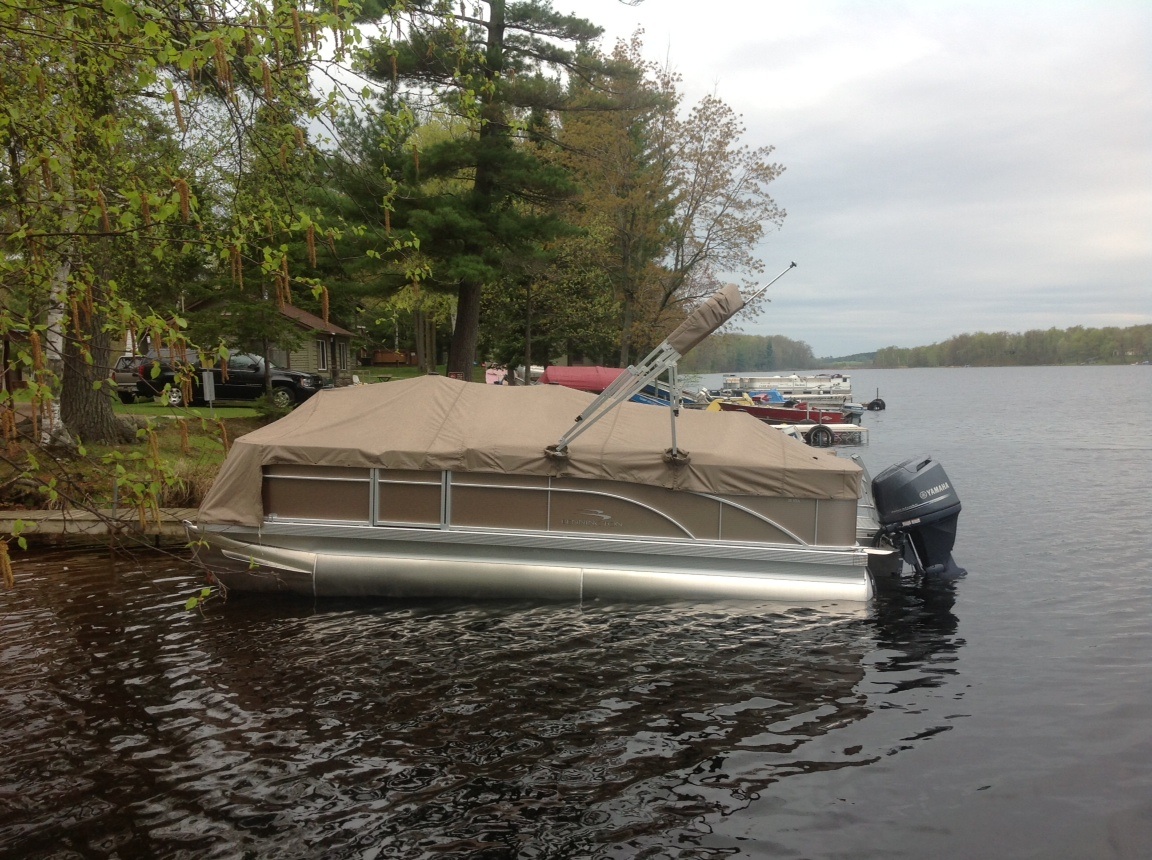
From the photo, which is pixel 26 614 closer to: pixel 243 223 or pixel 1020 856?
pixel 243 223

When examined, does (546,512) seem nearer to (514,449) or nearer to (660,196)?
(514,449)

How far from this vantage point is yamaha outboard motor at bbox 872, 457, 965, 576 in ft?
38.1

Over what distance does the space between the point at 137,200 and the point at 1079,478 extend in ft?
93.3

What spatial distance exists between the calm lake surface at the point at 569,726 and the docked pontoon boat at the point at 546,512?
1.57 feet

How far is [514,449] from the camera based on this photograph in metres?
11.0

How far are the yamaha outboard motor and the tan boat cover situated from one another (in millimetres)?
1158

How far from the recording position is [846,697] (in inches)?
352

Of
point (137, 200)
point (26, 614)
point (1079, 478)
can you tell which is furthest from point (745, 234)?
point (137, 200)

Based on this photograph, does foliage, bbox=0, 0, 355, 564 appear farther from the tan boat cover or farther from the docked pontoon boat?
the docked pontoon boat

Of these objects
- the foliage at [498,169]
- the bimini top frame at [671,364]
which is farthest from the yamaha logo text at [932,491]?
the foliage at [498,169]

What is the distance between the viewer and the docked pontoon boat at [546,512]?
10.8 m

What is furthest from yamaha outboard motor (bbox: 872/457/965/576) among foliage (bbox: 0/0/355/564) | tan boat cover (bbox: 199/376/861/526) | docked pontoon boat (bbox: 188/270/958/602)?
foliage (bbox: 0/0/355/564)

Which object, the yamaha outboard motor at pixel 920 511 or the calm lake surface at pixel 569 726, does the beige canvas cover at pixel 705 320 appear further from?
the calm lake surface at pixel 569 726

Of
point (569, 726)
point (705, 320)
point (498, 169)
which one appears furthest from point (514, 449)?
point (498, 169)
